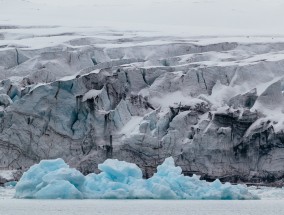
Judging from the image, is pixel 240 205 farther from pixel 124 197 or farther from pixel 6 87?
pixel 6 87

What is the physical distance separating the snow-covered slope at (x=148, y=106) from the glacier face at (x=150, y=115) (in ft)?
0.13

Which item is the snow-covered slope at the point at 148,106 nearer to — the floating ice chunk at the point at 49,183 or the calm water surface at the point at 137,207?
the calm water surface at the point at 137,207

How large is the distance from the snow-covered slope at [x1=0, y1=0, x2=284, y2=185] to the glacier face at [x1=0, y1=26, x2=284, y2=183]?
4 centimetres

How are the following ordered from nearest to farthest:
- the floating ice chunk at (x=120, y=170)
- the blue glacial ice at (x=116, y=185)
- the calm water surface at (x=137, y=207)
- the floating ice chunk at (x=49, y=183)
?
the calm water surface at (x=137, y=207)
the floating ice chunk at (x=49, y=183)
the blue glacial ice at (x=116, y=185)
the floating ice chunk at (x=120, y=170)

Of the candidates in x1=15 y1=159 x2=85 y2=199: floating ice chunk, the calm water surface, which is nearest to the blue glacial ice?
x1=15 y1=159 x2=85 y2=199: floating ice chunk

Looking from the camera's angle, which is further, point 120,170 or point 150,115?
point 150,115

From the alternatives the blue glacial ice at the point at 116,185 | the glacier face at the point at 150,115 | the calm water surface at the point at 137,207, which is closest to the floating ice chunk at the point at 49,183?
the blue glacial ice at the point at 116,185

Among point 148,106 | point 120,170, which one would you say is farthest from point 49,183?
point 148,106

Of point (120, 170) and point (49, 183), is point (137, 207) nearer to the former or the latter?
point (120, 170)

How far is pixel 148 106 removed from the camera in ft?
125

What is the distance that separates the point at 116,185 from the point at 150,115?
21.6ft

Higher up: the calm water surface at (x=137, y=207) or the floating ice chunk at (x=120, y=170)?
the floating ice chunk at (x=120, y=170)

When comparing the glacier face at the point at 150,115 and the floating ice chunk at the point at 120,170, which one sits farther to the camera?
the glacier face at the point at 150,115

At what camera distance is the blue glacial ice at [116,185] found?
97.5 feet
